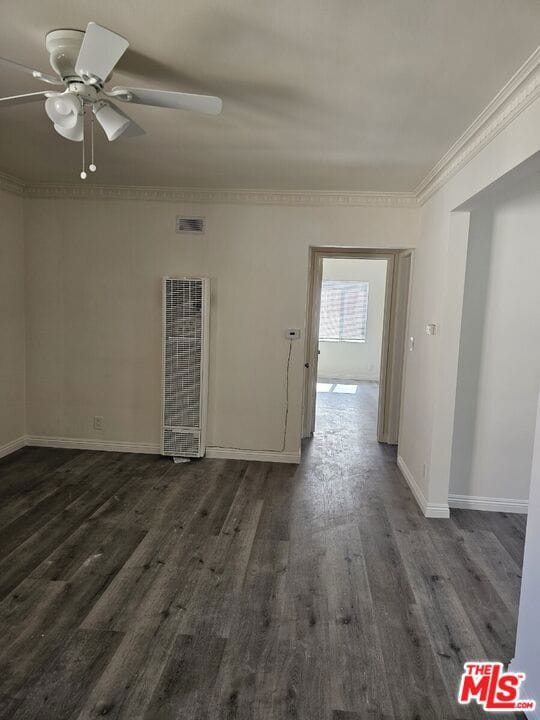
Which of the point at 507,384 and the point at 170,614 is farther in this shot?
the point at 507,384

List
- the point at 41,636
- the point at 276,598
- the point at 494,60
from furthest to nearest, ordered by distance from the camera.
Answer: the point at 276,598
the point at 41,636
the point at 494,60

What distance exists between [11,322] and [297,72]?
3.64 metres

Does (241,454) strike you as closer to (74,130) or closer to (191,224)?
(191,224)

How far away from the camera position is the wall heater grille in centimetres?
430

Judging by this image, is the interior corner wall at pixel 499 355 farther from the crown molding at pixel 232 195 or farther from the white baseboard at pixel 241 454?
the white baseboard at pixel 241 454

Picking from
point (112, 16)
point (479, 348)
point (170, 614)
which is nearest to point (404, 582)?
point (170, 614)

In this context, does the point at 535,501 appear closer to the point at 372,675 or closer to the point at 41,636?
the point at 372,675

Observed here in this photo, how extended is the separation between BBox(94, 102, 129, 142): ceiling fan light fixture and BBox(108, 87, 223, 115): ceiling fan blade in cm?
11

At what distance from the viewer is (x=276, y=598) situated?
2.43 metres

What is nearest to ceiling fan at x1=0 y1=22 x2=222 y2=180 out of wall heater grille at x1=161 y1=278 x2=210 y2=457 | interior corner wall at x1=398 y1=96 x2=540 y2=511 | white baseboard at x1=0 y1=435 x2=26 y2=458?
interior corner wall at x1=398 y1=96 x2=540 y2=511

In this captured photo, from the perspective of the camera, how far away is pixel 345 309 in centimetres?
991

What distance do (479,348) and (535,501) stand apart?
1858 mm

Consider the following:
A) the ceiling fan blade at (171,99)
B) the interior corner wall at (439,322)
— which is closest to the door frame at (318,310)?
the interior corner wall at (439,322)

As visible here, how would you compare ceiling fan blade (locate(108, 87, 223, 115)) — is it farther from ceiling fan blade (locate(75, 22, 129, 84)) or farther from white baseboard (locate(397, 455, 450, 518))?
white baseboard (locate(397, 455, 450, 518))
